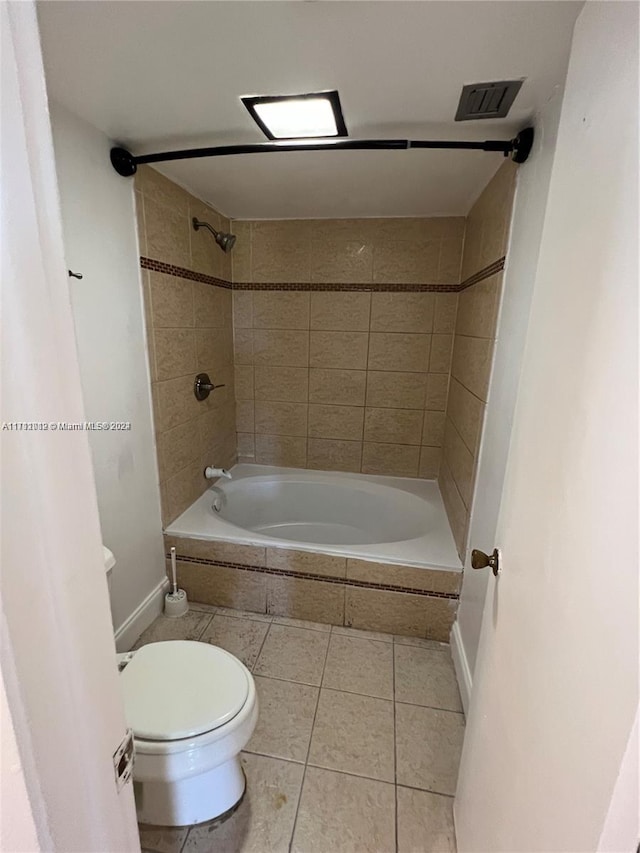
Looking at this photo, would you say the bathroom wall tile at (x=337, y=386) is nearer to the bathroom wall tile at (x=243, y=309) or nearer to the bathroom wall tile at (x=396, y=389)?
the bathroom wall tile at (x=396, y=389)

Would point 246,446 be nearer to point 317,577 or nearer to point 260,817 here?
point 317,577

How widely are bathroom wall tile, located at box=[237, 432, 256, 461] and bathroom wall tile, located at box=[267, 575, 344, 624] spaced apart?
109cm

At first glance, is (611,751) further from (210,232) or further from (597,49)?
(210,232)

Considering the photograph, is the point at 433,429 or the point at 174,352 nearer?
the point at 174,352

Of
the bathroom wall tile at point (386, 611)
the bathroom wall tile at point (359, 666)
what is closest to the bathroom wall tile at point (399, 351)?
the bathroom wall tile at point (386, 611)

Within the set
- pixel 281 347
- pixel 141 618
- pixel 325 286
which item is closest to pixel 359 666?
pixel 141 618

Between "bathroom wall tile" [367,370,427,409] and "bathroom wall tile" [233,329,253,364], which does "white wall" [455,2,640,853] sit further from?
"bathroom wall tile" [233,329,253,364]

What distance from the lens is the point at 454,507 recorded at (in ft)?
6.72

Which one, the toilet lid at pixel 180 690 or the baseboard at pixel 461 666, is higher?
the toilet lid at pixel 180 690

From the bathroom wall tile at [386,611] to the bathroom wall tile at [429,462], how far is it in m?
0.99

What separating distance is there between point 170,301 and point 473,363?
145 centimetres

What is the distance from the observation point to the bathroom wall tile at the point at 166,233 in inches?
67.4

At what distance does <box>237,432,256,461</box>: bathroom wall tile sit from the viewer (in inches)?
113

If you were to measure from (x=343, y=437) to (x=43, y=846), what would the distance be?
2395mm
